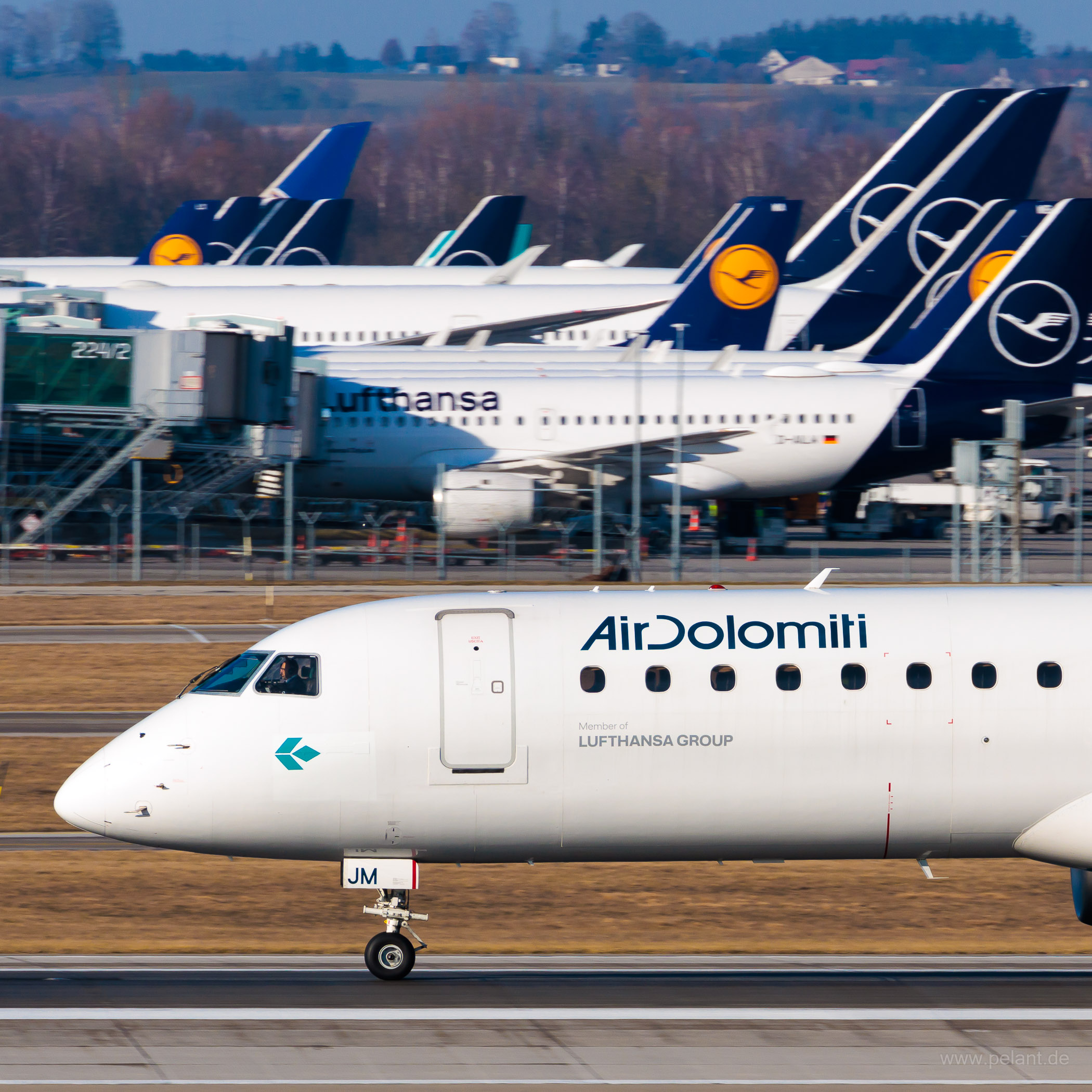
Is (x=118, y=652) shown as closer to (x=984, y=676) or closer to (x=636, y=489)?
(x=636, y=489)

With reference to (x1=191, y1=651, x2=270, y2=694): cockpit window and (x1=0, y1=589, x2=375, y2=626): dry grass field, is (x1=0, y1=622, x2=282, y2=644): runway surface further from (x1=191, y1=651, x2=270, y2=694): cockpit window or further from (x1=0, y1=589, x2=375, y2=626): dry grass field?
(x1=191, y1=651, x2=270, y2=694): cockpit window

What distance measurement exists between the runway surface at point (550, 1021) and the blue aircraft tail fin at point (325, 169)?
10496 centimetres

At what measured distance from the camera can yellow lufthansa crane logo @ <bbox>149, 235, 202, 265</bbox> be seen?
106688 millimetres

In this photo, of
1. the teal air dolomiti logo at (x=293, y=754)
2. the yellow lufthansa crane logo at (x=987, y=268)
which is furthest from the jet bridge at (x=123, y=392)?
the teal air dolomiti logo at (x=293, y=754)

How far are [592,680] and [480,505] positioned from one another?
143 feet

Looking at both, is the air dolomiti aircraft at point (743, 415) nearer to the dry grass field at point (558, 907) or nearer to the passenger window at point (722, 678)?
the dry grass field at point (558, 907)

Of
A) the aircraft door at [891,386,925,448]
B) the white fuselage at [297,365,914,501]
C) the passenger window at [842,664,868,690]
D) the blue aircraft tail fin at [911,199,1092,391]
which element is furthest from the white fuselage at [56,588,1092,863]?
the blue aircraft tail fin at [911,199,1092,391]

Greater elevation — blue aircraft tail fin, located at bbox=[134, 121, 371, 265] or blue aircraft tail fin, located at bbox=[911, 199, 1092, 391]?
blue aircraft tail fin, located at bbox=[134, 121, 371, 265]

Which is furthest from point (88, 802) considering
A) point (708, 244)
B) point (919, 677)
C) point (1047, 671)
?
point (708, 244)

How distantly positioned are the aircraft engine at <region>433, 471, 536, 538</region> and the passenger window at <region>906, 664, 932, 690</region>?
43.8 metres

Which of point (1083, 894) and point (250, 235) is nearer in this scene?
point (1083, 894)

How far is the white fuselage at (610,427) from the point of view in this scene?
65.4m

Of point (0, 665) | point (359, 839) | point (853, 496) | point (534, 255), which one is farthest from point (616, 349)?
point (359, 839)

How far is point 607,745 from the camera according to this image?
62.8 ft
